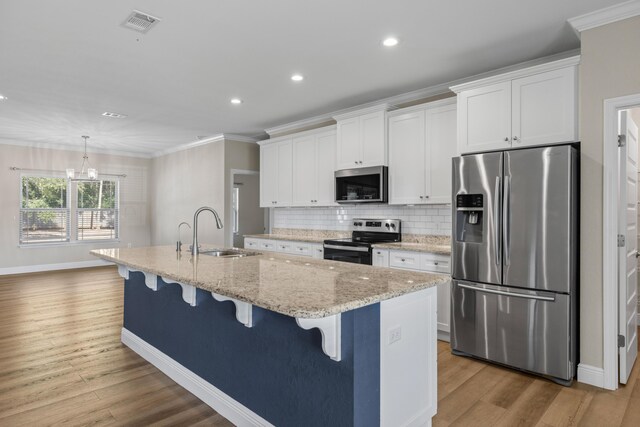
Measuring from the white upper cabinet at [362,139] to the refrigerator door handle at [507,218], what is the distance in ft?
5.48

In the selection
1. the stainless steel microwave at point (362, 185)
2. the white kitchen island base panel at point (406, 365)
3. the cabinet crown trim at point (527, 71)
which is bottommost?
the white kitchen island base panel at point (406, 365)

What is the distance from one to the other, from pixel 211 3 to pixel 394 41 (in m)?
1.41

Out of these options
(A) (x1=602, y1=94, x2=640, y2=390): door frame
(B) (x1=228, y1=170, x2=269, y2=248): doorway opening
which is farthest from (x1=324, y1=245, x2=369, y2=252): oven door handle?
(B) (x1=228, y1=170, x2=269, y2=248): doorway opening

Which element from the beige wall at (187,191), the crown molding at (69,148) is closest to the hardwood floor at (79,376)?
the beige wall at (187,191)

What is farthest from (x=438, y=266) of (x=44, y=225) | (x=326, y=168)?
(x=44, y=225)

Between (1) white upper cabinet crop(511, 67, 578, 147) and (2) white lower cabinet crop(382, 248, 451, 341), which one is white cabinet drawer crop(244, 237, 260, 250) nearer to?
(2) white lower cabinet crop(382, 248, 451, 341)

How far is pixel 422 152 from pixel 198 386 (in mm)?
3061

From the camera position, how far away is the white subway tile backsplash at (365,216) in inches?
169

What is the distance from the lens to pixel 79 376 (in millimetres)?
2889

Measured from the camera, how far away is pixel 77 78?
153 inches

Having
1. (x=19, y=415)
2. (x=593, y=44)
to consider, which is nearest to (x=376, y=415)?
(x=19, y=415)

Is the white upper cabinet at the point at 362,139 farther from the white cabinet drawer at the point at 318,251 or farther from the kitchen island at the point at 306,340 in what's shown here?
the kitchen island at the point at 306,340

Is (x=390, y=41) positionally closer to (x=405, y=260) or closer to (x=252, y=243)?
(x=405, y=260)

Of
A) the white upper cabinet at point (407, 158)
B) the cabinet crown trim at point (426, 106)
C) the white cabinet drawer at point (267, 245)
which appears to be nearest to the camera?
the cabinet crown trim at point (426, 106)
